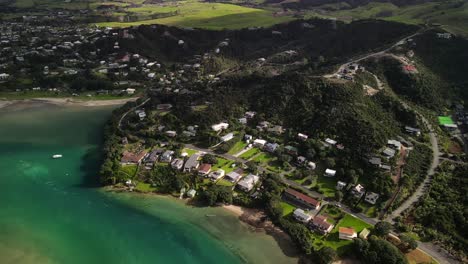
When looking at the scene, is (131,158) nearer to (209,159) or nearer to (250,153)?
(209,159)

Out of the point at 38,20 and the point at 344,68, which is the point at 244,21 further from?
the point at 38,20

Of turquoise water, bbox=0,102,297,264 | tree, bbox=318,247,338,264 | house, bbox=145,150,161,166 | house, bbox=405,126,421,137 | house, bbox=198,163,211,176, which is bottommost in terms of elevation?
turquoise water, bbox=0,102,297,264

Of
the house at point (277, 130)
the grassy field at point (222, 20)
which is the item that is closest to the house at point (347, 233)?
the house at point (277, 130)

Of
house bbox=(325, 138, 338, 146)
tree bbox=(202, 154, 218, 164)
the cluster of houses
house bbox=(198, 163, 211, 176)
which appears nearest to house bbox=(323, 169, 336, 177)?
the cluster of houses

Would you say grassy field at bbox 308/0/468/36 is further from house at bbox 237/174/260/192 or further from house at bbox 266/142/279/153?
house at bbox 237/174/260/192

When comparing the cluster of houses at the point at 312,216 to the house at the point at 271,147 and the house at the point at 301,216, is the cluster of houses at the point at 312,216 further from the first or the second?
the house at the point at 271,147

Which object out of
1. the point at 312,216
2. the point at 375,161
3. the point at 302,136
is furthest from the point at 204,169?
the point at 375,161

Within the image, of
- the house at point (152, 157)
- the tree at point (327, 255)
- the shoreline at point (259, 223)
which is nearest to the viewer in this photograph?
the tree at point (327, 255)
